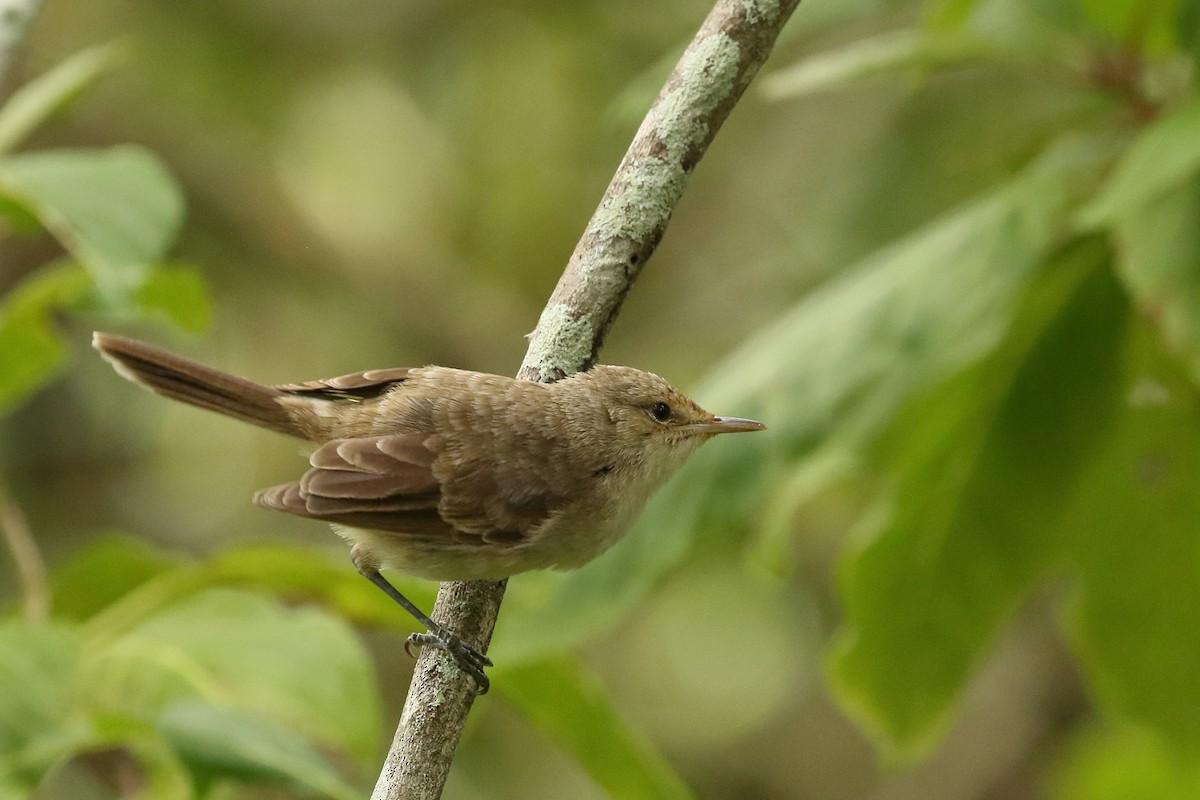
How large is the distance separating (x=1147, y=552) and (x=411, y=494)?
2032mm

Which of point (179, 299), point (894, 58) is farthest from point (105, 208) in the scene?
point (894, 58)

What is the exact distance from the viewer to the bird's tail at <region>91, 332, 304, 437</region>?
3.61 m

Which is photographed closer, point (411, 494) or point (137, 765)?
point (411, 494)

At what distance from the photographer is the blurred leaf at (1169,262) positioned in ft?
10.4

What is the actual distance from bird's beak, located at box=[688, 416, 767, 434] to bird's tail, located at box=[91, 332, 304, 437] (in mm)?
1172

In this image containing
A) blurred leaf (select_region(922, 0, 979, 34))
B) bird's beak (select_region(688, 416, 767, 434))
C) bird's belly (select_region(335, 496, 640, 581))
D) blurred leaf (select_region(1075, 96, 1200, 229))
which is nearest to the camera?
Answer: blurred leaf (select_region(1075, 96, 1200, 229))

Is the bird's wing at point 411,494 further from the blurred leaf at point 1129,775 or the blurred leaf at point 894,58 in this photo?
the blurred leaf at point 1129,775

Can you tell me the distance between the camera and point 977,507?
146 inches

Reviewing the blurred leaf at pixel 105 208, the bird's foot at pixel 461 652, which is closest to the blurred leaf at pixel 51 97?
the blurred leaf at pixel 105 208

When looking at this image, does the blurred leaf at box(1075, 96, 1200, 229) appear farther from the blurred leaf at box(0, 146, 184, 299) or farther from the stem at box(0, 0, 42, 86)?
the stem at box(0, 0, 42, 86)

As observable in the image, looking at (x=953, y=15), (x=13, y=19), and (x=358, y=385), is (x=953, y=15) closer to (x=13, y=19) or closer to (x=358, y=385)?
(x=358, y=385)

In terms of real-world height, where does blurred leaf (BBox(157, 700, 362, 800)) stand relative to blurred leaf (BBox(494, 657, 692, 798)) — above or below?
below

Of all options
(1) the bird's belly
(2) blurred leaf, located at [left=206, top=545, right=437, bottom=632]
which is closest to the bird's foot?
(1) the bird's belly

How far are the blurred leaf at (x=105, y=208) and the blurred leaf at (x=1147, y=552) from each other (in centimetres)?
257
